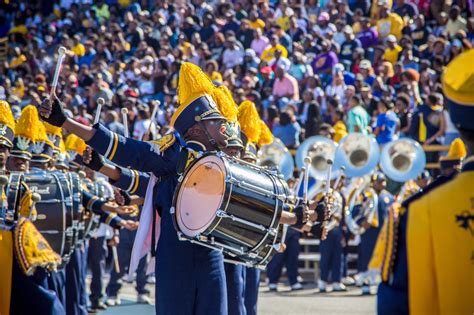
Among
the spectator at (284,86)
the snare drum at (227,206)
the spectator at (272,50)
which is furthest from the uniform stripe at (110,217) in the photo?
the spectator at (272,50)

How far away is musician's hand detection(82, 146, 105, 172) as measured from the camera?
6.32 meters

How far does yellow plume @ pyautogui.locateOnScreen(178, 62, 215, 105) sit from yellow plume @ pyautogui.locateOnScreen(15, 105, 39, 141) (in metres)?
2.42

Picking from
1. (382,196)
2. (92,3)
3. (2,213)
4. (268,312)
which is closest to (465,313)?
Answer: (2,213)

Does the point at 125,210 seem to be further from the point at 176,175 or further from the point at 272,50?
the point at 272,50

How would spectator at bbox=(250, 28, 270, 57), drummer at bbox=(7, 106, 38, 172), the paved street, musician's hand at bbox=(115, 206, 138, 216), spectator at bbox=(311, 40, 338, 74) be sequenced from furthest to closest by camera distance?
spectator at bbox=(250, 28, 270, 57)
spectator at bbox=(311, 40, 338, 74)
the paved street
musician's hand at bbox=(115, 206, 138, 216)
drummer at bbox=(7, 106, 38, 172)

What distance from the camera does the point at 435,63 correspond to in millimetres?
16156

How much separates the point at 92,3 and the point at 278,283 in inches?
495

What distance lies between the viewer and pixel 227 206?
6125mm

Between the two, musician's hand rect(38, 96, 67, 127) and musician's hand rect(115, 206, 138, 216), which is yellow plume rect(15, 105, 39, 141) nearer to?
musician's hand rect(115, 206, 138, 216)

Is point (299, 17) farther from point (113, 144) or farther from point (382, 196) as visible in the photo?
point (113, 144)

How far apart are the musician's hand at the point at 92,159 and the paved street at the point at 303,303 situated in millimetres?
5533

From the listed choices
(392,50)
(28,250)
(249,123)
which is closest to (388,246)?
(28,250)

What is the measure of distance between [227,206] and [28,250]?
4.27 ft

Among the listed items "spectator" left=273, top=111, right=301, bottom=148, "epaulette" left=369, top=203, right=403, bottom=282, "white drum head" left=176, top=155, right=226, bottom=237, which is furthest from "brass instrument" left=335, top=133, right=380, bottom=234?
"epaulette" left=369, top=203, right=403, bottom=282
